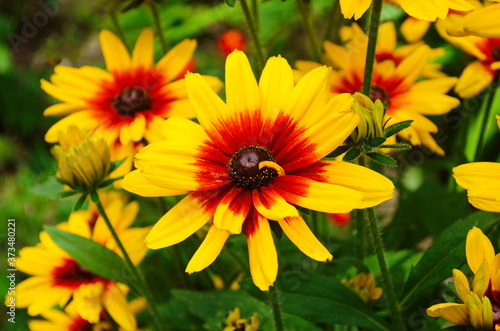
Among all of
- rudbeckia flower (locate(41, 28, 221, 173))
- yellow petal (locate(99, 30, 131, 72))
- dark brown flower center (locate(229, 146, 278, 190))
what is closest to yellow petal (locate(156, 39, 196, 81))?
rudbeckia flower (locate(41, 28, 221, 173))

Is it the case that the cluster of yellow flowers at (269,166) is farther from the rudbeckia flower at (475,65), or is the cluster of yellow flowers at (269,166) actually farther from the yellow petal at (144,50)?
the yellow petal at (144,50)

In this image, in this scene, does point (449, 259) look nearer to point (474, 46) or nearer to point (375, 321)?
point (375, 321)

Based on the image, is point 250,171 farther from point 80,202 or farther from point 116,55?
point 116,55

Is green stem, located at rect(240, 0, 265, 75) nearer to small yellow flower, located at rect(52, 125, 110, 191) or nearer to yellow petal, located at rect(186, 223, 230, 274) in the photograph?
small yellow flower, located at rect(52, 125, 110, 191)

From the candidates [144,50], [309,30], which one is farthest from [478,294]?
[144,50]

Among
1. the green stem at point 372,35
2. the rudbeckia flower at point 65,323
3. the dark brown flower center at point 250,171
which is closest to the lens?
the dark brown flower center at point 250,171

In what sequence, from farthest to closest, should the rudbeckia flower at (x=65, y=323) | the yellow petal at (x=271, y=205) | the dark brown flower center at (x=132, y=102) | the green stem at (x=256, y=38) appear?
the rudbeckia flower at (x=65, y=323), the dark brown flower center at (x=132, y=102), the green stem at (x=256, y=38), the yellow petal at (x=271, y=205)

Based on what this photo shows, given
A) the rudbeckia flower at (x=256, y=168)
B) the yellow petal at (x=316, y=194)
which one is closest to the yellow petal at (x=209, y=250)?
the rudbeckia flower at (x=256, y=168)

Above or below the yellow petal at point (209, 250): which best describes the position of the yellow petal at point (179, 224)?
above
